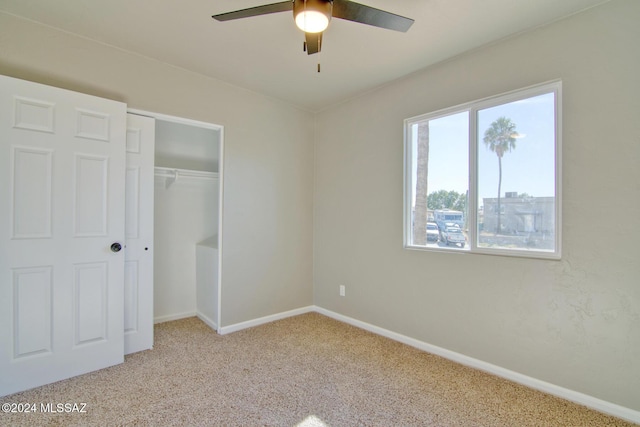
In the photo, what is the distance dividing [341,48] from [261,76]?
0.94 meters

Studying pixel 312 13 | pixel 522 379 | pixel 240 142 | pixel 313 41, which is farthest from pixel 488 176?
pixel 240 142

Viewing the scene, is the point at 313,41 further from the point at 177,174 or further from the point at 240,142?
the point at 177,174

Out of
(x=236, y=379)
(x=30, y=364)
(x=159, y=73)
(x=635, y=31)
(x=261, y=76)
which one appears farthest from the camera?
(x=261, y=76)

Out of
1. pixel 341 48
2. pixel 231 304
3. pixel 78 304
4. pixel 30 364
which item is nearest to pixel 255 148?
pixel 341 48

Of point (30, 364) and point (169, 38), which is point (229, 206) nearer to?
point (169, 38)

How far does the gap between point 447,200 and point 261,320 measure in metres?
2.43

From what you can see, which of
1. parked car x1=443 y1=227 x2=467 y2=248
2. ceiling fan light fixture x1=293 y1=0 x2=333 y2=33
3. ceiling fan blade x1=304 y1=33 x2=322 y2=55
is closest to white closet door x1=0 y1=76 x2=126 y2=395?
ceiling fan blade x1=304 y1=33 x2=322 y2=55

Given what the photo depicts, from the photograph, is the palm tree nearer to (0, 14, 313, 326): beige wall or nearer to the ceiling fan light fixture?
the ceiling fan light fixture

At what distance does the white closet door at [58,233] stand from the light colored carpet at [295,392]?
0.82 ft

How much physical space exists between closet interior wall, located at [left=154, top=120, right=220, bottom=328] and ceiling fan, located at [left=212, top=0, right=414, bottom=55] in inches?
81.1

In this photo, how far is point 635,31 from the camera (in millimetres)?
1862

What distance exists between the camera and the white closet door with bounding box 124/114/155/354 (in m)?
2.69

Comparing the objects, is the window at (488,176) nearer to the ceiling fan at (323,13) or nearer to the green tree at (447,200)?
the green tree at (447,200)

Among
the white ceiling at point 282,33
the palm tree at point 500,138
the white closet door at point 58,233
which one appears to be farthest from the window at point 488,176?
the white closet door at point 58,233
